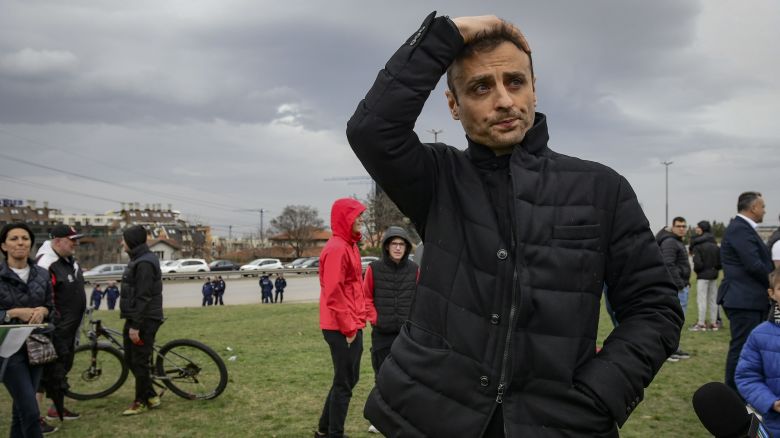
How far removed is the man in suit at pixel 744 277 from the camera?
561 centimetres

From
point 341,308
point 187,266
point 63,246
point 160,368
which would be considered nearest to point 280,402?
point 160,368

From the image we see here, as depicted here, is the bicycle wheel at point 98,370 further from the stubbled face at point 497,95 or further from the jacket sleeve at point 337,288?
the stubbled face at point 497,95

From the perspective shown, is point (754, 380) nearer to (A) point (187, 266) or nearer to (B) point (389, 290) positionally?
(B) point (389, 290)

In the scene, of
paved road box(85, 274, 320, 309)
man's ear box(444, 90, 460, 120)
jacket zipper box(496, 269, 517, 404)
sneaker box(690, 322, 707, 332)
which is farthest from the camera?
paved road box(85, 274, 320, 309)

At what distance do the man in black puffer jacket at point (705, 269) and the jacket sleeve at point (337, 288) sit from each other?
8.30 meters

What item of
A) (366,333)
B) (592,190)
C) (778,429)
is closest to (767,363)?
(778,429)

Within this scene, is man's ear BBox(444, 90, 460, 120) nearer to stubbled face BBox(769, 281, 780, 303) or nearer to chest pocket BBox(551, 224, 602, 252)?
chest pocket BBox(551, 224, 602, 252)

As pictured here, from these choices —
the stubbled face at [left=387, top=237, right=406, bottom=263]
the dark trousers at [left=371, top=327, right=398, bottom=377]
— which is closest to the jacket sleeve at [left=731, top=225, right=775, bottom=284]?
the stubbled face at [left=387, top=237, right=406, bottom=263]

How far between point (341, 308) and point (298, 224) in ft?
281

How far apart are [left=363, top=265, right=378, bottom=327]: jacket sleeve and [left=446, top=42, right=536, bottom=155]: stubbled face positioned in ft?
14.3

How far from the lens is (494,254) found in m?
1.70

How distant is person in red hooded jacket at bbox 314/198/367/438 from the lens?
5.45 m

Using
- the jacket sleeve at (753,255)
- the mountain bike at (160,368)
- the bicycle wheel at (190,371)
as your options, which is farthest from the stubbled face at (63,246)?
the jacket sleeve at (753,255)

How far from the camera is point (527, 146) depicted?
181cm
